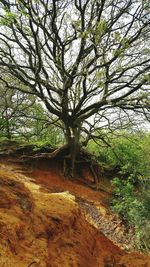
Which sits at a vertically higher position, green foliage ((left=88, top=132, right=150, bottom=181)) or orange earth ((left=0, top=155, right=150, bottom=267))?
green foliage ((left=88, top=132, right=150, bottom=181))

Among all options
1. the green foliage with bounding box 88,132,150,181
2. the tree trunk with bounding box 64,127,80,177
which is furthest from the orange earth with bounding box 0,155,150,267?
the green foliage with bounding box 88,132,150,181

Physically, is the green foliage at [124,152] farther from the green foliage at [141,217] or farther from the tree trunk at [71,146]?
the green foliage at [141,217]

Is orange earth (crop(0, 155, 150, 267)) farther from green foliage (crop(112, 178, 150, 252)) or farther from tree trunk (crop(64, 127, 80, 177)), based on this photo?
tree trunk (crop(64, 127, 80, 177))

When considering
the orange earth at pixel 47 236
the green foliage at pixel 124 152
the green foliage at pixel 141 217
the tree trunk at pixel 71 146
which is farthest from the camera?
the green foliage at pixel 124 152

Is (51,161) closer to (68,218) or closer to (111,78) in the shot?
(111,78)

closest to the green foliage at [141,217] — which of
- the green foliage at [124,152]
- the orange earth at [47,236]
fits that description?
the orange earth at [47,236]

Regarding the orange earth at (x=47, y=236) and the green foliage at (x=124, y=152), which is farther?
the green foliage at (x=124, y=152)

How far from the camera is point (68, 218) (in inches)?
279

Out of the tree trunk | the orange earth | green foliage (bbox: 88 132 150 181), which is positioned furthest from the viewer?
green foliage (bbox: 88 132 150 181)

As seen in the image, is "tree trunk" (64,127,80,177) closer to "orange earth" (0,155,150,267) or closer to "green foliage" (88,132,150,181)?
"green foliage" (88,132,150,181)

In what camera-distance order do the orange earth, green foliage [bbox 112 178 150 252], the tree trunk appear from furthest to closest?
the tree trunk, green foliage [bbox 112 178 150 252], the orange earth

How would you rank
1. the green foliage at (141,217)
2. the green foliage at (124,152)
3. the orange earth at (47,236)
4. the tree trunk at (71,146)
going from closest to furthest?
the orange earth at (47,236) < the green foliage at (141,217) < the tree trunk at (71,146) < the green foliage at (124,152)

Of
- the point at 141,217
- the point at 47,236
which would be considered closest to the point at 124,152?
the point at 141,217

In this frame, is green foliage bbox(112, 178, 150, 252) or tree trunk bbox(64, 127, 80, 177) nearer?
green foliage bbox(112, 178, 150, 252)
